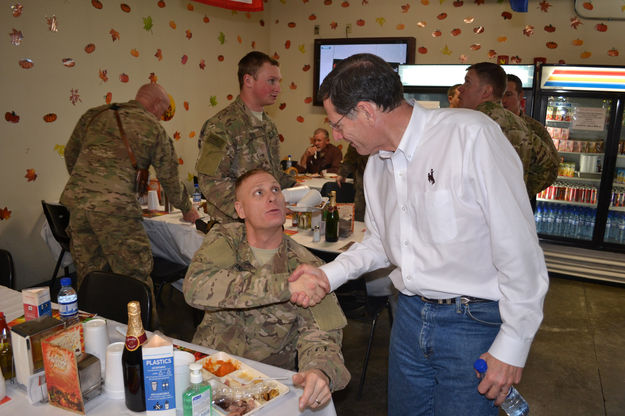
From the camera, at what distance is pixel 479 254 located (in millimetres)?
1379

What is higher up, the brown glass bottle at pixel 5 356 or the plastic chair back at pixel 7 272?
the brown glass bottle at pixel 5 356

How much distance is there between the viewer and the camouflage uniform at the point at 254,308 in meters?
1.59

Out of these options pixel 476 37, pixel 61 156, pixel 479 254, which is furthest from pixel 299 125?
pixel 479 254

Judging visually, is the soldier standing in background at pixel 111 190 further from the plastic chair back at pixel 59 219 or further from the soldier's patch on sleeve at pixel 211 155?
the soldier's patch on sleeve at pixel 211 155

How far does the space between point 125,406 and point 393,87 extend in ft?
3.95

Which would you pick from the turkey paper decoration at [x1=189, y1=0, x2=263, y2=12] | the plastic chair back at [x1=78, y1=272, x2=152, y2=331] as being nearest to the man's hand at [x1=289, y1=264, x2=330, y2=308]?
the plastic chair back at [x1=78, y1=272, x2=152, y2=331]

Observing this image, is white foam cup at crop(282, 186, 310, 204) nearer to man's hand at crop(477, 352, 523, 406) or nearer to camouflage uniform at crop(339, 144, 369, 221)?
camouflage uniform at crop(339, 144, 369, 221)

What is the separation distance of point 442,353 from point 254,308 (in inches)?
28.7

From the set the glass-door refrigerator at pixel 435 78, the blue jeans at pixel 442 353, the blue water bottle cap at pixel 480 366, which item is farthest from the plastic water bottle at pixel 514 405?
the glass-door refrigerator at pixel 435 78

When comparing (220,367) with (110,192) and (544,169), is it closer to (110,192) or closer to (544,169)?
(110,192)

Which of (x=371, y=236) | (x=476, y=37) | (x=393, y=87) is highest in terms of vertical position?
(x=476, y=37)

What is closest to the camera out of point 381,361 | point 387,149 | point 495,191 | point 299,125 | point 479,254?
point 495,191

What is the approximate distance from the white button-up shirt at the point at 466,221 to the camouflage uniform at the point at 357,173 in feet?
9.47

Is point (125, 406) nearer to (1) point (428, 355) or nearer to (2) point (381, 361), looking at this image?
(1) point (428, 355)
